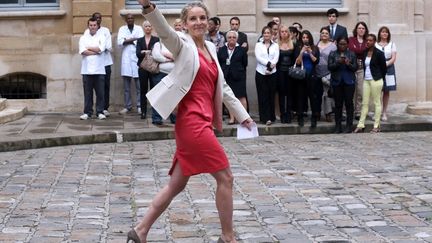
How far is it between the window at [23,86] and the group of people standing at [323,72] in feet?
14.6

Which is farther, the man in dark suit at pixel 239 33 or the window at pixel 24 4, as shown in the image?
the window at pixel 24 4

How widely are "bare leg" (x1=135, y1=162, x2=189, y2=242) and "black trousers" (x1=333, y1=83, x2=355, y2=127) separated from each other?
9.39 m

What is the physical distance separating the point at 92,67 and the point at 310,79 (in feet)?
13.0

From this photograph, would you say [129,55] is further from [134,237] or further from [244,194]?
[134,237]

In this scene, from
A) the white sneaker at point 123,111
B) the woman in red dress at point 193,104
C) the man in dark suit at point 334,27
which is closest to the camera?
the woman in red dress at point 193,104

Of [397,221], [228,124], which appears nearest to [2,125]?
[228,124]

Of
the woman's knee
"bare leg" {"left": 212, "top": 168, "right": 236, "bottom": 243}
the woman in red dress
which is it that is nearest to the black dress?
the woman in red dress

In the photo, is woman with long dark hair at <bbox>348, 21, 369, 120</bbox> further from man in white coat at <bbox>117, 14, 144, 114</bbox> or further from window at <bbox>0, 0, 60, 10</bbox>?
window at <bbox>0, 0, 60, 10</bbox>

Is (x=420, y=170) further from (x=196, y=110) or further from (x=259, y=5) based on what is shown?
(x=259, y=5)

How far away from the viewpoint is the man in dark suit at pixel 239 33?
53.2 feet

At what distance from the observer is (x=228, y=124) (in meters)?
15.6

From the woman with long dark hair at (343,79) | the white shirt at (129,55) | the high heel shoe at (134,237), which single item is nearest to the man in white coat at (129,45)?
the white shirt at (129,55)

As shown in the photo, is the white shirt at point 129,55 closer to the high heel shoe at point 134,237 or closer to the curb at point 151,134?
the curb at point 151,134

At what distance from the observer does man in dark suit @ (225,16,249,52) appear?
1622 cm
